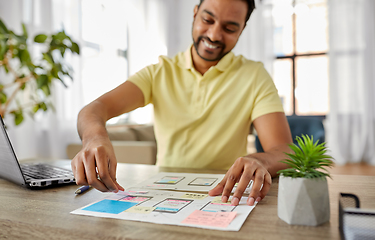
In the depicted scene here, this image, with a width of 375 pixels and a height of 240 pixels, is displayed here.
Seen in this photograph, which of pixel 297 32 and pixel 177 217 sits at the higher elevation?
pixel 297 32

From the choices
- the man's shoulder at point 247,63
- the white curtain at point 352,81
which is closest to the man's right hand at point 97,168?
the man's shoulder at point 247,63

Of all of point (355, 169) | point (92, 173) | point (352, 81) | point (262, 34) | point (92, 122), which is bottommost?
point (355, 169)

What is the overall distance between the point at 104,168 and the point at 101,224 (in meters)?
0.18

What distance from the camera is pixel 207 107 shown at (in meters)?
1.38

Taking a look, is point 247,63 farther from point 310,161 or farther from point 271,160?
point 310,161

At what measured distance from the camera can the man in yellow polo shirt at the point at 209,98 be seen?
1304 millimetres

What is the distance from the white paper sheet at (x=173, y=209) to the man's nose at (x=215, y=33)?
2.64 ft

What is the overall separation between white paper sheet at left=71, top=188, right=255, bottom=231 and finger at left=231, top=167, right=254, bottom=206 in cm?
1

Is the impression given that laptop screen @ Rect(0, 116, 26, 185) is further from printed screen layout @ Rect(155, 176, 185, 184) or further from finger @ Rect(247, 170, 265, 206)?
finger @ Rect(247, 170, 265, 206)

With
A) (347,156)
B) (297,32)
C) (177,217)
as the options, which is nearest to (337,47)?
(297,32)

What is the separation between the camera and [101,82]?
12.7 feet

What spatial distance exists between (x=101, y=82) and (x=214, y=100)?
2773mm

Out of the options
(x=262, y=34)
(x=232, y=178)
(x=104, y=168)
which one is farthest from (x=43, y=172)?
(x=262, y=34)

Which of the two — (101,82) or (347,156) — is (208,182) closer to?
(101,82)
